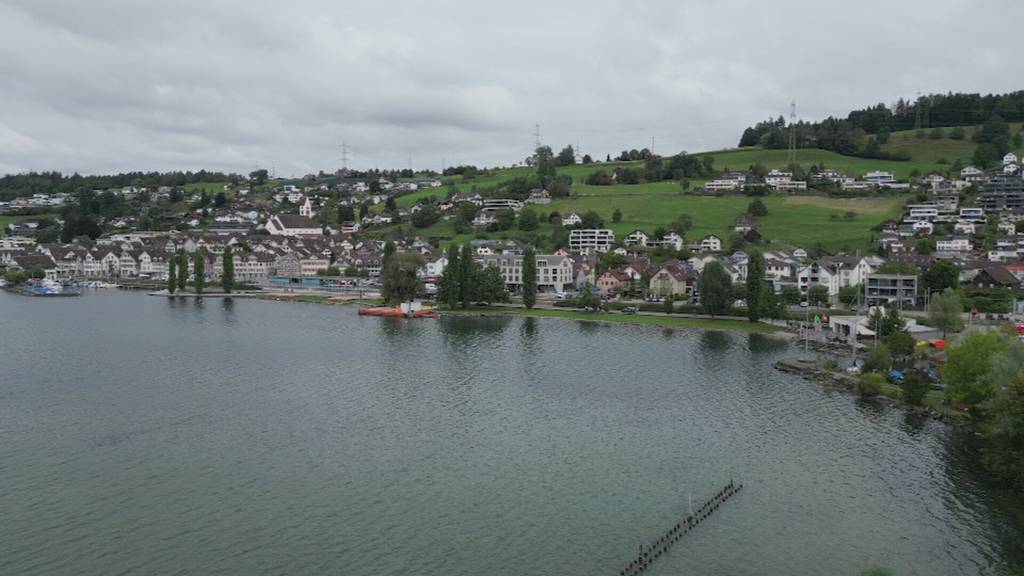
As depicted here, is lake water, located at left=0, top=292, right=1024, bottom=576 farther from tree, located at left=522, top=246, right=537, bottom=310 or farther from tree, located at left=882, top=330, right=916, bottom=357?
tree, located at left=522, top=246, right=537, bottom=310

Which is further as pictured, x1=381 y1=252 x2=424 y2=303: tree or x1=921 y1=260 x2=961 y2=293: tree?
x1=381 y1=252 x2=424 y2=303: tree

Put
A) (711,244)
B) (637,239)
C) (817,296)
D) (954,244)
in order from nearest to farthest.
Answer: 1. (817,296)
2. (954,244)
3. (711,244)
4. (637,239)

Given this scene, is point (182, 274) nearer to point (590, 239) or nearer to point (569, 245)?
point (569, 245)

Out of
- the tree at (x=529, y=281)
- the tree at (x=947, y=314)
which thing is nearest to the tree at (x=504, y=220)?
the tree at (x=529, y=281)

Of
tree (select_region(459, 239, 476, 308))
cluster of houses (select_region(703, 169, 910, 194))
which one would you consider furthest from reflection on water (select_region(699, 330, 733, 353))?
cluster of houses (select_region(703, 169, 910, 194))

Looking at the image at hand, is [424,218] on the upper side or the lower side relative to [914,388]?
upper

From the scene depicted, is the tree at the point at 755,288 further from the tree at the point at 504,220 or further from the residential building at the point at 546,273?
the tree at the point at 504,220

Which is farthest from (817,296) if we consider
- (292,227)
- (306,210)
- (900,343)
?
(306,210)

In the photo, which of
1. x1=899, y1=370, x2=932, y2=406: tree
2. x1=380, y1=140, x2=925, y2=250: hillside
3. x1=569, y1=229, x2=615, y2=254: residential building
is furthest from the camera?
x1=569, y1=229, x2=615, y2=254: residential building
